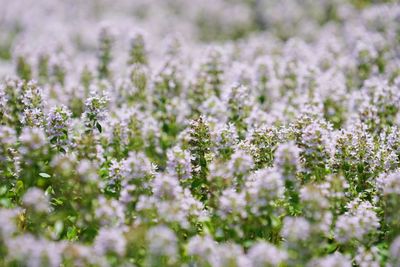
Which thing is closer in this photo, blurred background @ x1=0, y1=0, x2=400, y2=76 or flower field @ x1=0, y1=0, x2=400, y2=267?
flower field @ x1=0, y1=0, x2=400, y2=267

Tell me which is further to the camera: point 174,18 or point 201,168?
point 174,18

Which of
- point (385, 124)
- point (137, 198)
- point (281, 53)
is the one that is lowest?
point (137, 198)

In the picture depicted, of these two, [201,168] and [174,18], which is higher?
[174,18]

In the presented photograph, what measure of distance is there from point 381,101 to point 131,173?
376cm

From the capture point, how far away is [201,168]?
5.61 m

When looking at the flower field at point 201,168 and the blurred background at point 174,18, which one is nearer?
the flower field at point 201,168

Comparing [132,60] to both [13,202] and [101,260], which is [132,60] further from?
[101,260]

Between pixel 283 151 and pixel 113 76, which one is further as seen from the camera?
pixel 113 76

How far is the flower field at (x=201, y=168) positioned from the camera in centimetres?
421

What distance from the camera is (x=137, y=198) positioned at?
4.92 metres

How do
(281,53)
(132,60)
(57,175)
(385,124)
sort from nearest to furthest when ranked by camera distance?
(57,175) < (385,124) < (132,60) < (281,53)

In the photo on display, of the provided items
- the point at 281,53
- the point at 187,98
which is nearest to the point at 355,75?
the point at 281,53

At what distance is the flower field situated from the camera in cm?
421

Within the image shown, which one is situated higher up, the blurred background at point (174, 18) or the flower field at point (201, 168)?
the blurred background at point (174, 18)
